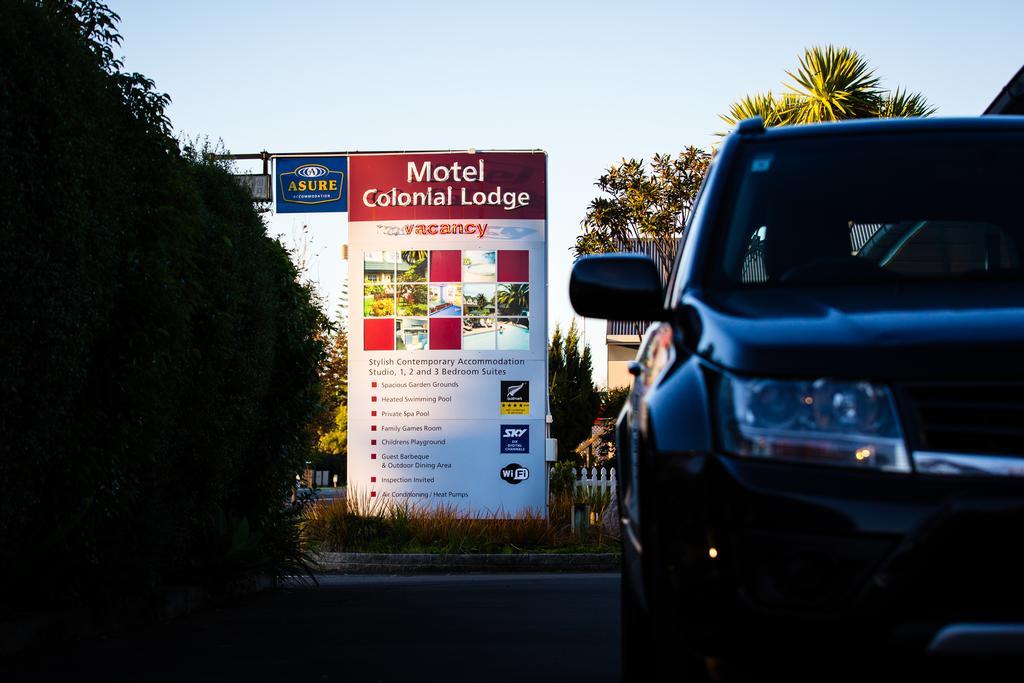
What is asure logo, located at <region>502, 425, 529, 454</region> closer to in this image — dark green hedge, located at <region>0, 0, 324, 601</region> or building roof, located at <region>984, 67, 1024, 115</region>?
dark green hedge, located at <region>0, 0, 324, 601</region>

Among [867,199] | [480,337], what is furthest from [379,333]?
[867,199]

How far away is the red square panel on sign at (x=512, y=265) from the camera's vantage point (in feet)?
77.6

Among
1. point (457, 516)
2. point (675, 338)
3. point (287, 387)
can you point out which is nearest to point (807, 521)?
point (675, 338)

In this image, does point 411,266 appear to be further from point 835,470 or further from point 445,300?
point 835,470

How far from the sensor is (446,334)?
23750mm

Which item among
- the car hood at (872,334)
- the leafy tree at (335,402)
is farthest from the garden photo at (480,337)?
the car hood at (872,334)

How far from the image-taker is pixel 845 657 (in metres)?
2.79

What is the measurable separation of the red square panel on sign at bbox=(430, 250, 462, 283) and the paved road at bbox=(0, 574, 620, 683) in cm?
Result: 1176

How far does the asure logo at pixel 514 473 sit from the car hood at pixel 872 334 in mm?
19752

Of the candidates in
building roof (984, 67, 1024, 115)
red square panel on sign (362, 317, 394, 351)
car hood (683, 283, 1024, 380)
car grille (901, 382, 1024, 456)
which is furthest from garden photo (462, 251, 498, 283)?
car grille (901, 382, 1024, 456)

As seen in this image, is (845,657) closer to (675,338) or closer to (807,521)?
(807,521)

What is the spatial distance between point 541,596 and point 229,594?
101 inches

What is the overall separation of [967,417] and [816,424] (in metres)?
0.29

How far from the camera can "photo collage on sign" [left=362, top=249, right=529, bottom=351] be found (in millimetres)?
23672
